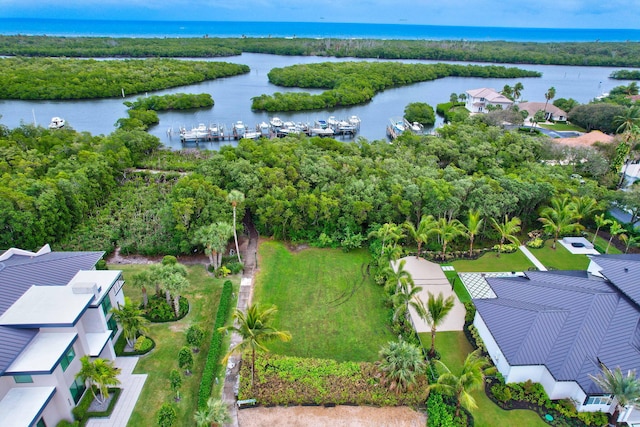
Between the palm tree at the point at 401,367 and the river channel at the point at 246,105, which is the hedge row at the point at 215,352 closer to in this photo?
the palm tree at the point at 401,367

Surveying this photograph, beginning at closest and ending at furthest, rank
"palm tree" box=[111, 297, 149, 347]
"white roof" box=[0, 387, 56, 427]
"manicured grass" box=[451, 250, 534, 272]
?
"white roof" box=[0, 387, 56, 427] → "palm tree" box=[111, 297, 149, 347] → "manicured grass" box=[451, 250, 534, 272]

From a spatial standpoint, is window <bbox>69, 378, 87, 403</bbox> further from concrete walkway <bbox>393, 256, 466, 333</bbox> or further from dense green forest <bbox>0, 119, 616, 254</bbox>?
concrete walkway <bbox>393, 256, 466, 333</bbox>

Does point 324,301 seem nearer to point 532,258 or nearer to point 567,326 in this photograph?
point 567,326

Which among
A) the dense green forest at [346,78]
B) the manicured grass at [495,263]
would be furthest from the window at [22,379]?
the dense green forest at [346,78]

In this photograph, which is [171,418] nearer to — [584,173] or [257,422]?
[257,422]

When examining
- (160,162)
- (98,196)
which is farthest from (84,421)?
(160,162)

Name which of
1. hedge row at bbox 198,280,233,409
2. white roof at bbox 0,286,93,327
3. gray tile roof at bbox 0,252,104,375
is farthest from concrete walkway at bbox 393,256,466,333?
gray tile roof at bbox 0,252,104,375
